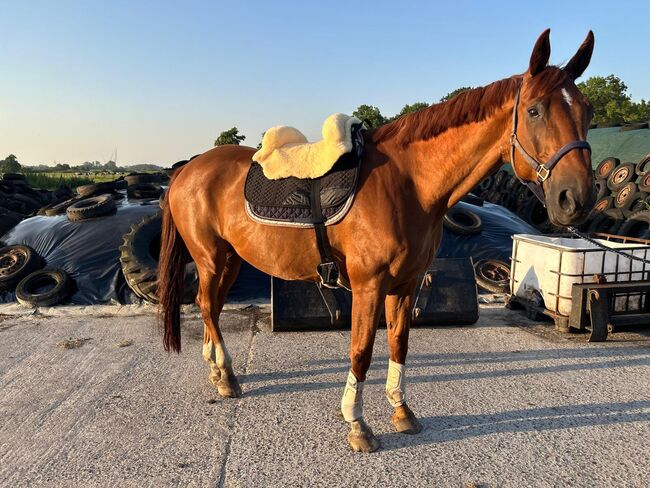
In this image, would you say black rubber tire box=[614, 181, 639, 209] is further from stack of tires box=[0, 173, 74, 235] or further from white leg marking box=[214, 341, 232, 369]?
stack of tires box=[0, 173, 74, 235]

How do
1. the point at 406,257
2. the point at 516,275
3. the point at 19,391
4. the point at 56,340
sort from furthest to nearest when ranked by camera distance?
the point at 516,275, the point at 56,340, the point at 19,391, the point at 406,257

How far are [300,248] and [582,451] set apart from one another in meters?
2.25

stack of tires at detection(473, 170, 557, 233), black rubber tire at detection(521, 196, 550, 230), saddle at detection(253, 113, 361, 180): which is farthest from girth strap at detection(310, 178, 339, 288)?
black rubber tire at detection(521, 196, 550, 230)

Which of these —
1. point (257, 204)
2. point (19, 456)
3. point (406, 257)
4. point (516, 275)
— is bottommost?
point (19, 456)

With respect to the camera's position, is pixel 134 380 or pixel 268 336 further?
pixel 268 336

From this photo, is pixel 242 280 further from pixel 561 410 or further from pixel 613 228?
pixel 613 228

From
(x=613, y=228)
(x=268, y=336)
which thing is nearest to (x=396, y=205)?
(x=268, y=336)

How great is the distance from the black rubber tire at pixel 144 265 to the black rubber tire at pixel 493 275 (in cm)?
421

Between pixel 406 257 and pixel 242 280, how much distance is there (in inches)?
170

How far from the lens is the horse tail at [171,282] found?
3838 mm

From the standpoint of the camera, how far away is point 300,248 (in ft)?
9.73

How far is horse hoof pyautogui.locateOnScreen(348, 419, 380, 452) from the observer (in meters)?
2.72

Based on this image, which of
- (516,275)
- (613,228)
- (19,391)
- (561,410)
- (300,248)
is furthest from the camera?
(613,228)

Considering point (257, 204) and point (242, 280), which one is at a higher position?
point (257, 204)
